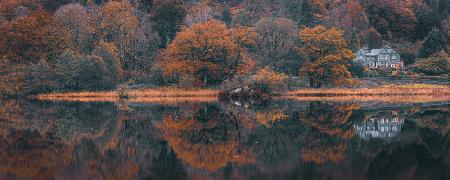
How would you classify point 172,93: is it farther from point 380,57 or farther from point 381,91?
point 380,57

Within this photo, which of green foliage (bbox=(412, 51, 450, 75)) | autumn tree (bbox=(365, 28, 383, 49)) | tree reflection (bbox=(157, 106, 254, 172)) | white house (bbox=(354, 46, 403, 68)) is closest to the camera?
tree reflection (bbox=(157, 106, 254, 172))

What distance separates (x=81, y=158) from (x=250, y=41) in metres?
50.1

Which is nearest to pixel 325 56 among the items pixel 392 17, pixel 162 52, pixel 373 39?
pixel 162 52

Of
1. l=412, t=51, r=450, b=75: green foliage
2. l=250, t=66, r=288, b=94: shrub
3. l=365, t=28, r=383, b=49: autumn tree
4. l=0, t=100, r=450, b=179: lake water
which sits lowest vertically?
l=0, t=100, r=450, b=179: lake water

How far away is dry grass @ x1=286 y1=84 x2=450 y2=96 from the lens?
67.1 meters

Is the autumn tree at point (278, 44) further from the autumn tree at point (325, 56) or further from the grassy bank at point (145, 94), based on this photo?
the grassy bank at point (145, 94)

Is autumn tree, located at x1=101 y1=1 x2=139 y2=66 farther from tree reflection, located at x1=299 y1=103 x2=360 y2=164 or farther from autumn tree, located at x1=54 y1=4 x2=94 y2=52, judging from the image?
tree reflection, located at x1=299 y1=103 x2=360 y2=164

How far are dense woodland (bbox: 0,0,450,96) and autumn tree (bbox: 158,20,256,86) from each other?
117mm

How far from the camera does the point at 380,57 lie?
327ft

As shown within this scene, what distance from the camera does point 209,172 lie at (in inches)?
761

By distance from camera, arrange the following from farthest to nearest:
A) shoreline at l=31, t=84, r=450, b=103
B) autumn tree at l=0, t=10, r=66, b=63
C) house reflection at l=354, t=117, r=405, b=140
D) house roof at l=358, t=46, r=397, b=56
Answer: house roof at l=358, t=46, r=397, b=56
autumn tree at l=0, t=10, r=66, b=63
shoreline at l=31, t=84, r=450, b=103
house reflection at l=354, t=117, r=405, b=140

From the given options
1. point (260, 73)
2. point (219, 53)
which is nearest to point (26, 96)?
point (219, 53)

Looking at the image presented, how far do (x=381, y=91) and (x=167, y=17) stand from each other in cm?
3505

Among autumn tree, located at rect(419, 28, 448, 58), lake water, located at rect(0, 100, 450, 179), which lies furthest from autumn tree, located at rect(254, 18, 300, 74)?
lake water, located at rect(0, 100, 450, 179)
